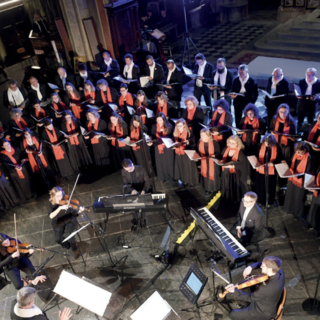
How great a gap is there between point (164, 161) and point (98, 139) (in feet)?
5.01

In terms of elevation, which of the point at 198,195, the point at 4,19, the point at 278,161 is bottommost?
the point at 198,195

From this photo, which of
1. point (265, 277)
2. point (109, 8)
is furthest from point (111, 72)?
point (265, 277)

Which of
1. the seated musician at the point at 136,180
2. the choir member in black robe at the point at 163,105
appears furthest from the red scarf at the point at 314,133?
the seated musician at the point at 136,180

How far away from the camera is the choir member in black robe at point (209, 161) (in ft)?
19.0

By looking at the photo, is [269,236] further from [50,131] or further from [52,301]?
[50,131]

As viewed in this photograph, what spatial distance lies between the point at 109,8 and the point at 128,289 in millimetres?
7934

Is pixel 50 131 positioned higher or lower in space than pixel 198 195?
higher

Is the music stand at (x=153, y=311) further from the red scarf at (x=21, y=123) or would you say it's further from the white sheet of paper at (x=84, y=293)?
the red scarf at (x=21, y=123)

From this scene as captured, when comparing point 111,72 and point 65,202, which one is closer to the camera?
point 65,202

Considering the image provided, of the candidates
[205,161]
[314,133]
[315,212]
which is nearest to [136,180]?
[205,161]

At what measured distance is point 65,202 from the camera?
16.5ft

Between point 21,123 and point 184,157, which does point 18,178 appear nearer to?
point 21,123

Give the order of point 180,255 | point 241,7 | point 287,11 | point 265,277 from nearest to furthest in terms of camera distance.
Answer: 1. point 265,277
2. point 180,255
3. point 287,11
4. point 241,7

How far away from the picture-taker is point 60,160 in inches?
278
